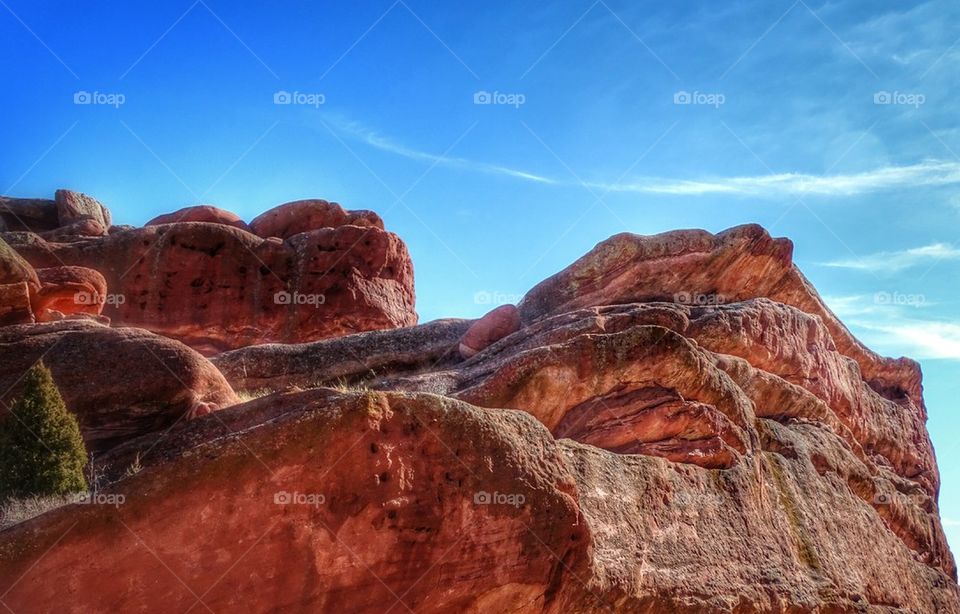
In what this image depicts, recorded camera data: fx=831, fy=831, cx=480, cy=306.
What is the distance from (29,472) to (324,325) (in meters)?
22.7

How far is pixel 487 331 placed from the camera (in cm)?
2175

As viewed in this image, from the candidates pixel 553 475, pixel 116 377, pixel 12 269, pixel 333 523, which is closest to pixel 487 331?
pixel 553 475

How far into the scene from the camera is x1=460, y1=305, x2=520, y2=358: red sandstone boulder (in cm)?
2170

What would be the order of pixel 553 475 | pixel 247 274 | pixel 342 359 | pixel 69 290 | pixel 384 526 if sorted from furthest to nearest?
pixel 247 274
pixel 342 359
pixel 69 290
pixel 553 475
pixel 384 526

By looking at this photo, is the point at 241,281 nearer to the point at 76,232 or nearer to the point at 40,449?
the point at 76,232

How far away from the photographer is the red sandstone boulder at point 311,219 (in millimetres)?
37531

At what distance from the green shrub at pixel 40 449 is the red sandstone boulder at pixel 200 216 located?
2398 cm

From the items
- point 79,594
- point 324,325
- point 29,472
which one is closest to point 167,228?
point 324,325

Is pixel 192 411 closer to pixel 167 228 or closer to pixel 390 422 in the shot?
pixel 390 422

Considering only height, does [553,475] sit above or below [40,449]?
above

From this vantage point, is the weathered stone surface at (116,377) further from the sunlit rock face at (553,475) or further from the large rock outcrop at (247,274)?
the large rock outcrop at (247,274)

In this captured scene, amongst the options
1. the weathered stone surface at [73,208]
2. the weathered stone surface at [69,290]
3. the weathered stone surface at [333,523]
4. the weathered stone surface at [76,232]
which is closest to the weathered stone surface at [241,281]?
the weathered stone surface at [76,232]

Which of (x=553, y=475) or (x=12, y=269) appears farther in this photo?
(x=12, y=269)

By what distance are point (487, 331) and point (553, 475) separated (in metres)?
8.57
